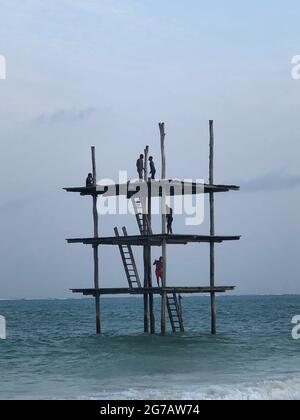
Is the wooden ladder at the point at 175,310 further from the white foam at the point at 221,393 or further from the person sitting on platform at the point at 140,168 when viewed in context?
the white foam at the point at 221,393

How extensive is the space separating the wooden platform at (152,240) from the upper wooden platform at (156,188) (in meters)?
1.49

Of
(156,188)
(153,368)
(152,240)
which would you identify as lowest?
(153,368)

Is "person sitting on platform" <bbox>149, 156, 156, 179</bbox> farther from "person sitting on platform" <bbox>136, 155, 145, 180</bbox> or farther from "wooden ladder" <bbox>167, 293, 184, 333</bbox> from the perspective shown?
"wooden ladder" <bbox>167, 293, 184, 333</bbox>

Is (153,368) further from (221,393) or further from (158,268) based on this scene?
(158,268)

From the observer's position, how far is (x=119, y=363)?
93.9 ft

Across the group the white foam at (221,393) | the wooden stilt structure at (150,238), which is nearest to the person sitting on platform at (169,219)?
the wooden stilt structure at (150,238)

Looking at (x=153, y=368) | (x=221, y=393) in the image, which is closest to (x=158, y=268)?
(x=153, y=368)

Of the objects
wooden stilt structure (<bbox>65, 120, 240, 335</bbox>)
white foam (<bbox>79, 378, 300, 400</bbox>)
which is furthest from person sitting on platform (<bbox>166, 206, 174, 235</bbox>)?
white foam (<bbox>79, 378, 300, 400</bbox>)

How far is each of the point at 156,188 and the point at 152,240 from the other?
5.82ft

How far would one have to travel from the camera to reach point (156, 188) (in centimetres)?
3250
